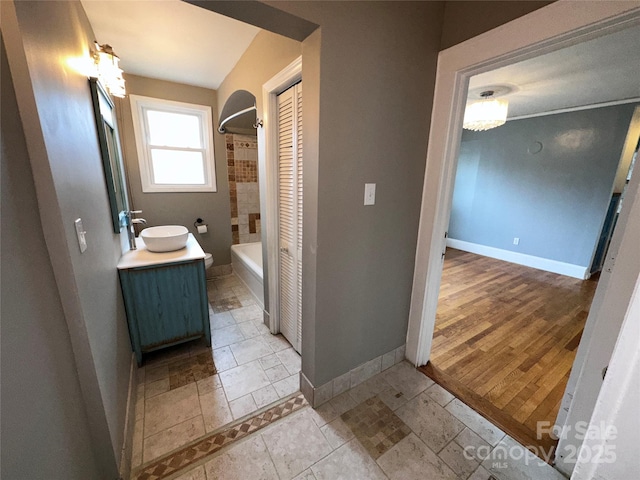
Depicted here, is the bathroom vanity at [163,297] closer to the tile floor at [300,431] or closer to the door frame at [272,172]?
the tile floor at [300,431]

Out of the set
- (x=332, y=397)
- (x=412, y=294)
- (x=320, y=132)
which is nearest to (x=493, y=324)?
(x=412, y=294)

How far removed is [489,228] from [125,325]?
5425 millimetres

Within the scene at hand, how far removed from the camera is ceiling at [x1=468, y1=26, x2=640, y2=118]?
1927 millimetres

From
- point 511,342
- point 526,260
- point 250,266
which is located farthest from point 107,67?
point 526,260

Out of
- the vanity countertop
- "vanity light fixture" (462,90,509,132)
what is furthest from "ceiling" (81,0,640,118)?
the vanity countertop

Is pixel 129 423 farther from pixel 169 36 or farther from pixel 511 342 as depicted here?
pixel 511 342

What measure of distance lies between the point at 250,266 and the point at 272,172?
1.34 m

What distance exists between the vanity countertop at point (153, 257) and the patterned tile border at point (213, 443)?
1.12 metres

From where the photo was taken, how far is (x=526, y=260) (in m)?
4.15

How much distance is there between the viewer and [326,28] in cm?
108

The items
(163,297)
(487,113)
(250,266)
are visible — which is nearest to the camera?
(163,297)

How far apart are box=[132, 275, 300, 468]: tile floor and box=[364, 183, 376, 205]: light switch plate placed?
1.31 metres

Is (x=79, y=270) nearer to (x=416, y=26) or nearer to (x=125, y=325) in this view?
(x=125, y=325)

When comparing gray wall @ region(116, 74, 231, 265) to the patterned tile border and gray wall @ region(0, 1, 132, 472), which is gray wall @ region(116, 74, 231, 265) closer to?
gray wall @ region(0, 1, 132, 472)
